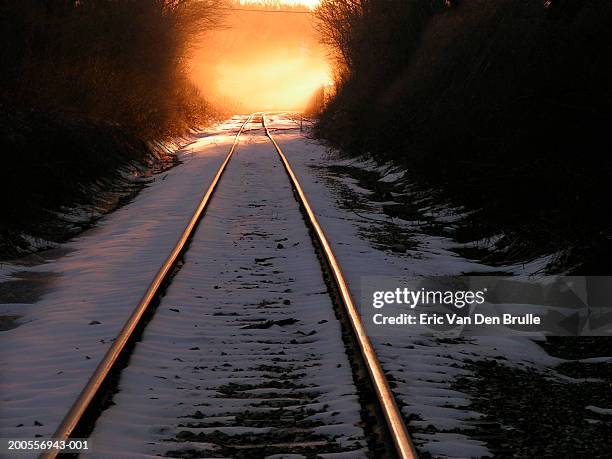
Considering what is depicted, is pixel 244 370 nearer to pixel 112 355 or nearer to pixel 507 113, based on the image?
pixel 112 355

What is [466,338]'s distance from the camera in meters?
7.03

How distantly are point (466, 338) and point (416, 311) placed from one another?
0.88m

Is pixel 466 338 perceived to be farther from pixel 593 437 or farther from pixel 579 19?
pixel 579 19

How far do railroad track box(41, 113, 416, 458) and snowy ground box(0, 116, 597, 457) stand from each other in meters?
0.03

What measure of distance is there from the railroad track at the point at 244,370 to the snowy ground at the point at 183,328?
0.03 m

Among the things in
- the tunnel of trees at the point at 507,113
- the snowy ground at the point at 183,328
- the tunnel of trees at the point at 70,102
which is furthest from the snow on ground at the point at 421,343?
the tunnel of trees at the point at 70,102

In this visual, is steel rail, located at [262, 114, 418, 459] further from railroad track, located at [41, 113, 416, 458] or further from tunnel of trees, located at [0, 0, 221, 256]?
tunnel of trees, located at [0, 0, 221, 256]

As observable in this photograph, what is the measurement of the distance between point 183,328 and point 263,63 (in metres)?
130

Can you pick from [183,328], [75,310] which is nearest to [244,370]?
[183,328]

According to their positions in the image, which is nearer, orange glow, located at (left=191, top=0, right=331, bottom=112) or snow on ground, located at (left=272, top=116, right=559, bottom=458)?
snow on ground, located at (left=272, top=116, right=559, bottom=458)

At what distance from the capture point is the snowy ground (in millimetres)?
5109

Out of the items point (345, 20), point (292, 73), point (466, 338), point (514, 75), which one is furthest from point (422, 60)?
point (292, 73)

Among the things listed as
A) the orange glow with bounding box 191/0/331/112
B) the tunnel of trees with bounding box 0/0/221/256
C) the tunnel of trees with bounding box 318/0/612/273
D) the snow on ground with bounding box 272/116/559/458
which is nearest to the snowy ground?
the snow on ground with bounding box 272/116/559/458

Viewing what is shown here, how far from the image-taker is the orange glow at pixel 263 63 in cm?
8256
